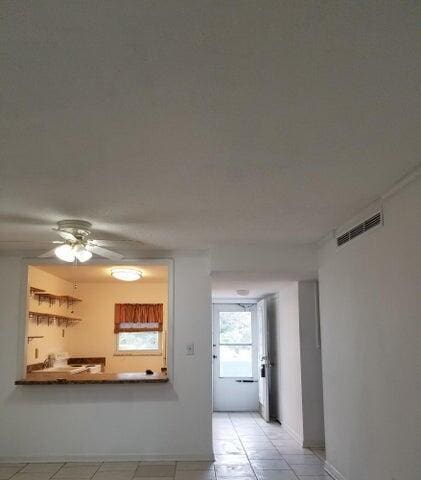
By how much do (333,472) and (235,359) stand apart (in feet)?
14.8

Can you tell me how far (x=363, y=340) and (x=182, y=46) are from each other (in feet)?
9.57

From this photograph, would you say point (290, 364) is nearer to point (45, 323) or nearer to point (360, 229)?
point (360, 229)

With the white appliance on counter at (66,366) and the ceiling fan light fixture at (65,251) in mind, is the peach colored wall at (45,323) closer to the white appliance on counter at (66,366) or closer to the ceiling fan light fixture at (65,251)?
the white appliance on counter at (66,366)

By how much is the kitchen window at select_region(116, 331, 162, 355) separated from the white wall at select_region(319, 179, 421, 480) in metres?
4.35

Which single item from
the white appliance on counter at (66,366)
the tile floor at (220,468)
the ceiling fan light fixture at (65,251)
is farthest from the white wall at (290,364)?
the ceiling fan light fixture at (65,251)

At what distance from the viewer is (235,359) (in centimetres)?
910

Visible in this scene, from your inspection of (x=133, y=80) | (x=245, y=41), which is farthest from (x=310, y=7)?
(x=133, y=80)

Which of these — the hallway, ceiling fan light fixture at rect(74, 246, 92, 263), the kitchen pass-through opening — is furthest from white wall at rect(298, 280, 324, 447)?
ceiling fan light fixture at rect(74, 246, 92, 263)

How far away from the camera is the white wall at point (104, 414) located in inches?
206

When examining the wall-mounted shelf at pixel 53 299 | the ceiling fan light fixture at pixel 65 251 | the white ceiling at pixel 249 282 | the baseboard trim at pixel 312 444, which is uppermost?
the ceiling fan light fixture at pixel 65 251

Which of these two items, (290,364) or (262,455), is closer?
(262,455)

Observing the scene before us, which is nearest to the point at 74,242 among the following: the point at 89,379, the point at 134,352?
the point at 89,379

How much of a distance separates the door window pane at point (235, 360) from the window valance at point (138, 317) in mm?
1318

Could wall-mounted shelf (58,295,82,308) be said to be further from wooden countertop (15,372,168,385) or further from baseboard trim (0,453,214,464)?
baseboard trim (0,453,214,464)
